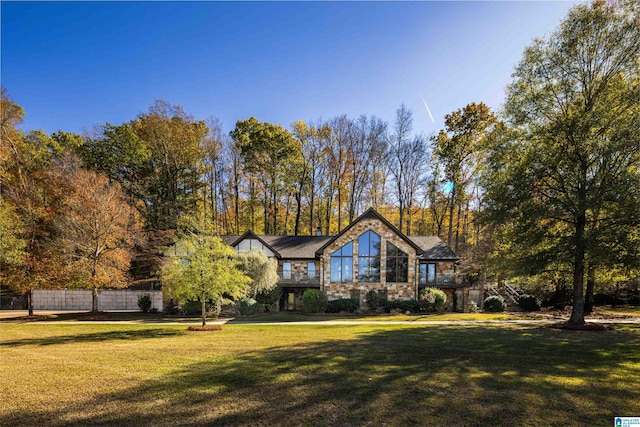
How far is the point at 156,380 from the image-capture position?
723 cm

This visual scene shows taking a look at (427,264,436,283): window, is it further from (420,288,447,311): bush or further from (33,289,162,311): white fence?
(33,289,162,311): white fence

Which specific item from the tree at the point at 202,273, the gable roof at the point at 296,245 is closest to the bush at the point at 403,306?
the gable roof at the point at 296,245

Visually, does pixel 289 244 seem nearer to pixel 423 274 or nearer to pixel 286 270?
pixel 286 270

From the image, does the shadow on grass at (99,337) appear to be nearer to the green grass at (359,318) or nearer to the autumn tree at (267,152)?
the green grass at (359,318)

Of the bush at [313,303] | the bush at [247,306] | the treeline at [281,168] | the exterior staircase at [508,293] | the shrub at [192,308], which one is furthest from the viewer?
the treeline at [281,168]

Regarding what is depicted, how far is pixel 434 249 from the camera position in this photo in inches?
1098

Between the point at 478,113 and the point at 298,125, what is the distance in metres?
18.8

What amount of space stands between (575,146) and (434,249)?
14384 mm

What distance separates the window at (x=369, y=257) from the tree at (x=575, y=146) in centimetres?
1010

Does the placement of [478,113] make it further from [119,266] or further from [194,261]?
[119,266]

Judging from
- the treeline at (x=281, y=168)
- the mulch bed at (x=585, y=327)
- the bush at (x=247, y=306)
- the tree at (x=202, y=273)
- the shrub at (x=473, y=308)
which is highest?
the treeline at (x=281, y=168)

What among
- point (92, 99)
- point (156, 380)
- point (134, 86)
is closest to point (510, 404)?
point (156, 380)

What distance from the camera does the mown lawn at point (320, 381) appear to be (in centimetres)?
556

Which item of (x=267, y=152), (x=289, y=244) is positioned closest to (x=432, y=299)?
(x=289, y=244)
